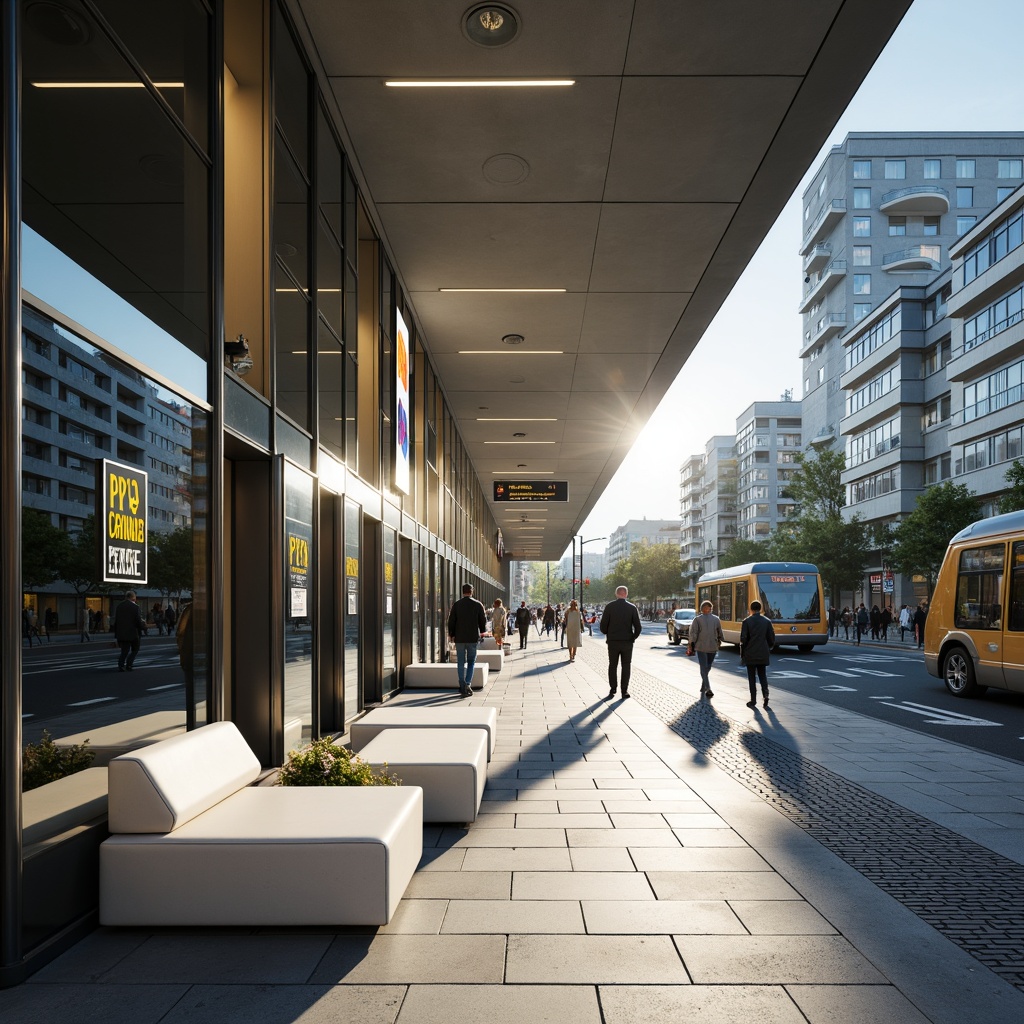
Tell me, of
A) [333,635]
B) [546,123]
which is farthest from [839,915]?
[546,123]

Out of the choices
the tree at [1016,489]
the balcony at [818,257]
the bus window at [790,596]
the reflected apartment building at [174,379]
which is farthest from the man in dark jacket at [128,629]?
the balcony at [818,257]

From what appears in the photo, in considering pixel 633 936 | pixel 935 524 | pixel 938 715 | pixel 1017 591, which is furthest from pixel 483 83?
pixel 935 524

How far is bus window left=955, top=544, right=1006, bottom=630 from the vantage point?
576 inches

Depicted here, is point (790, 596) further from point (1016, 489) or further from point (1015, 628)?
point (1015, 628)

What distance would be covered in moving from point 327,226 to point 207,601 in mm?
5219

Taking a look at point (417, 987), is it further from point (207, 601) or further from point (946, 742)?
point (946, 742)

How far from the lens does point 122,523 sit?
509cm

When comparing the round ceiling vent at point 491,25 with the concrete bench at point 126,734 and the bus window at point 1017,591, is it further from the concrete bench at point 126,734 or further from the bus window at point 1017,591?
the bus window at point 1017,591

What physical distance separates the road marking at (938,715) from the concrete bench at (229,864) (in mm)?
10109

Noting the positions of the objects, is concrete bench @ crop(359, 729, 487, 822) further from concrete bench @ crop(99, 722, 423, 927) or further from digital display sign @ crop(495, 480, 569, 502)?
digital display sign @ crop(495, 480, 569, 502)

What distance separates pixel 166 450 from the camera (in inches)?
226

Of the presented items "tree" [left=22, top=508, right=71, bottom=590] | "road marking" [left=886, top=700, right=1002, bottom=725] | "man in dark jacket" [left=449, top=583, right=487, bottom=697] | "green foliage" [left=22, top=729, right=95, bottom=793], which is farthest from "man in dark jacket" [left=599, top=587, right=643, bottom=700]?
"tree" [left=22, top=508, right=71, bottom=590]

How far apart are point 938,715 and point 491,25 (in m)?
10.7

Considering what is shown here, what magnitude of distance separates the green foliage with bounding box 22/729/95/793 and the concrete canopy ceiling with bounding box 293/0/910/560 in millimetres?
6085
